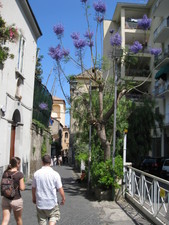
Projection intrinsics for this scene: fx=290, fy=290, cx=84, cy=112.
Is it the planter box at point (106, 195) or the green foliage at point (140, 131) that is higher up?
the green foliage at point (140, 131)

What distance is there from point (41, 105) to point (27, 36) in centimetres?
488

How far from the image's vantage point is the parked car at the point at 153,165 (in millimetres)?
21281

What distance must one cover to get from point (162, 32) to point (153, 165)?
16.3 m

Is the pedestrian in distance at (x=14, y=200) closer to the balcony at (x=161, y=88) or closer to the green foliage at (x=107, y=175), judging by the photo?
the green foliage at (x=107, y=175)

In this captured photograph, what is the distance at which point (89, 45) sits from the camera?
39.4 feet

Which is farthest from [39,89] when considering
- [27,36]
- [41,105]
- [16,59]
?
[16,59]

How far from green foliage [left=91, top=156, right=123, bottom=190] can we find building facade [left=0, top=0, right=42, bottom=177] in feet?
11.9

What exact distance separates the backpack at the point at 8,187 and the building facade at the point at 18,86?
549cm

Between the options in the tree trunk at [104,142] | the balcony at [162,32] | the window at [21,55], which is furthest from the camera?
the balcony at [162,32]

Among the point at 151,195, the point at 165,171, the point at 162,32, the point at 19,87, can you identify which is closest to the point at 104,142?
the point at 151,195

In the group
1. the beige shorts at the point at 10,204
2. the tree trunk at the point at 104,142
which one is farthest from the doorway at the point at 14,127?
the beige shorts at the point at 10,204

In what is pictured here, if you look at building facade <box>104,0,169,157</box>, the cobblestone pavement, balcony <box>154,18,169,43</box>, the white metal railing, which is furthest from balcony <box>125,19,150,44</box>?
the cobblestone pavement

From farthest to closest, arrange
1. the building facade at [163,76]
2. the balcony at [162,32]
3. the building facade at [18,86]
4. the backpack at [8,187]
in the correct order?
1. the balcony at [162,32]
2. the building facade at [163,76]
3. the building facade at [18,86]
4. the backpack at [8,187]

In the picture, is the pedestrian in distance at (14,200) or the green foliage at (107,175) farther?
the green foliage at (107,175)
